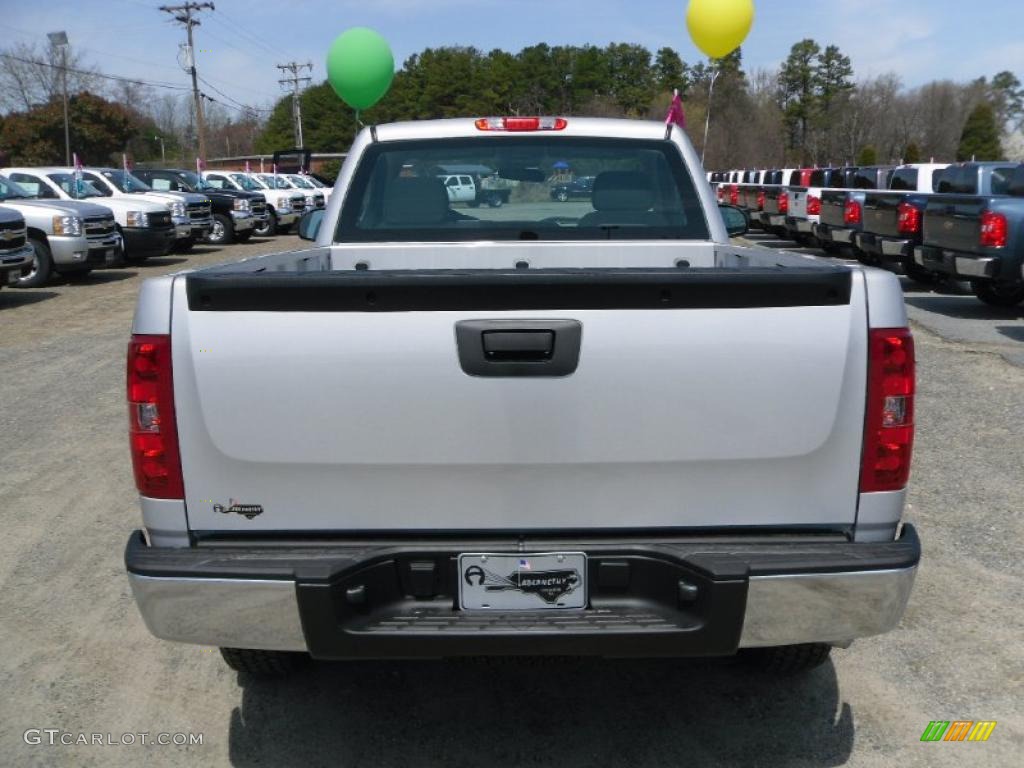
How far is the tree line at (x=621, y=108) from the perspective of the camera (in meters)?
62.0

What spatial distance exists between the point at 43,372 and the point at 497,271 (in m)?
8.22

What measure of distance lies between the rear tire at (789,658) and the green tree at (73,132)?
57.6 metres

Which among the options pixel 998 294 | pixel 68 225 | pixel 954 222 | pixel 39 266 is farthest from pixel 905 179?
pixel 39 266

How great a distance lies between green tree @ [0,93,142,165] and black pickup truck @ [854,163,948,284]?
1912 inches

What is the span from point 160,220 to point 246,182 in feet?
36.5

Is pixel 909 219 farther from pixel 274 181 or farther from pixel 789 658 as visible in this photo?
pixel 274 181

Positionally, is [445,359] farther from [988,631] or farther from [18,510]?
[18,510]

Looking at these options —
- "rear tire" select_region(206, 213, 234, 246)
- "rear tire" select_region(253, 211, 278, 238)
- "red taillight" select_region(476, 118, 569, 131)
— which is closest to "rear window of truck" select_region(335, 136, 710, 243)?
"red taillight" select_region(476, 118, 569, 131)

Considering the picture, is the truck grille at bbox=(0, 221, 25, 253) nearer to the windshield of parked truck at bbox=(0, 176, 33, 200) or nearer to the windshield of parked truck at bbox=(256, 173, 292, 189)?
the windshield of parked truck at bbox=(0, 176, 33, 200)

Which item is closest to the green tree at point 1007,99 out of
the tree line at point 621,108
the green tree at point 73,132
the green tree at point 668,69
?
the tree line at point 621,108

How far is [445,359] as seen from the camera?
2613 mm

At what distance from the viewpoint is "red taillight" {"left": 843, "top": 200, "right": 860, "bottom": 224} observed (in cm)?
1778

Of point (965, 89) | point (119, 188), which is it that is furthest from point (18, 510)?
point (965, 89)

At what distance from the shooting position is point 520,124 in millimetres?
4777
